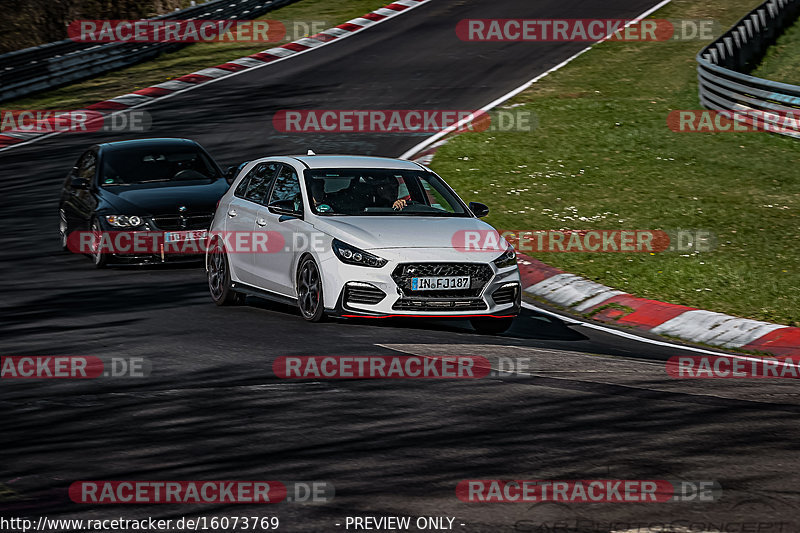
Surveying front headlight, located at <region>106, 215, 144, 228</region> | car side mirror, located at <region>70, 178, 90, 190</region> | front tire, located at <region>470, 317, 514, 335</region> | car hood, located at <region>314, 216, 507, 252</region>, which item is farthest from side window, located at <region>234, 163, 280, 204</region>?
car side mirror, located at <region>70, 178, 90, 190</region>

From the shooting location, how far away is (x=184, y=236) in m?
15.4

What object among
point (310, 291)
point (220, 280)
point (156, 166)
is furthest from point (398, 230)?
point (156, 166)

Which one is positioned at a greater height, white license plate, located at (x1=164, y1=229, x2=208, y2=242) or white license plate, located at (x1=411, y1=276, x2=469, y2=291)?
white license plate, located at (x1=411, y1=276, x2=469, y2=291)

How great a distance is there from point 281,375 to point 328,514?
3401mm

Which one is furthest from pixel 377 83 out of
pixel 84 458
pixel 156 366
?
pixel 84 458

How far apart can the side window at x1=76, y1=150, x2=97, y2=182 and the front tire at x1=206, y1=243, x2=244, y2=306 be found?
409 centimetres

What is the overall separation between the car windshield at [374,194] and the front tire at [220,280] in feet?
4.60

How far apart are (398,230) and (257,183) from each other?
2.40m

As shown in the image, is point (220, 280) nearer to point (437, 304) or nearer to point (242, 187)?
point (242, 187)

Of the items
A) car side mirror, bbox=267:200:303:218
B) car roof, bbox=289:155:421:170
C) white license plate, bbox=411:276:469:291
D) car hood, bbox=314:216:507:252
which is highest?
car roof, bbox=289:155:421:170

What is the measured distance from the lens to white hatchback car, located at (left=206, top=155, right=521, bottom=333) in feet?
36.9

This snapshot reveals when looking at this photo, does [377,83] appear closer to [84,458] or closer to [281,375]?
[281,375]

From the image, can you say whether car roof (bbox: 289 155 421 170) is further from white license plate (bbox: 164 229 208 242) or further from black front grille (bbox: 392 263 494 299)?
white license plate (bbox: 164 229 208 242)

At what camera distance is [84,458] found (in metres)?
7.12
